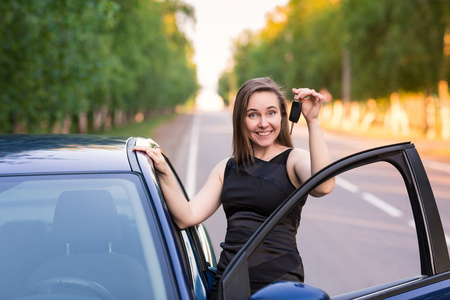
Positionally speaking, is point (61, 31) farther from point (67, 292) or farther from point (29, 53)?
point (67, 292)

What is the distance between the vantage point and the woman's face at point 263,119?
2672 millimetres

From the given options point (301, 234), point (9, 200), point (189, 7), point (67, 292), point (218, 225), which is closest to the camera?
point (67, 292)

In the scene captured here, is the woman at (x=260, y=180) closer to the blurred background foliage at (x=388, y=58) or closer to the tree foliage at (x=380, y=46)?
the blurred background foliage at (x=388, y=58)

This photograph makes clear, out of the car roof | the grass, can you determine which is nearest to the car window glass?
the car roof

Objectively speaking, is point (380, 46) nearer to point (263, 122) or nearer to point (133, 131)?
point (133, 131)

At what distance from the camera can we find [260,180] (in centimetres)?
256

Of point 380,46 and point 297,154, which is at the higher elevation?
point 380,46

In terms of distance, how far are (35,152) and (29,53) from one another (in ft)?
36.2

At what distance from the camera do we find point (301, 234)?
8.21 metres

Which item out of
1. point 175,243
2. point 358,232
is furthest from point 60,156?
point 358,232

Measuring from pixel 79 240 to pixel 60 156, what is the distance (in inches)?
14.2

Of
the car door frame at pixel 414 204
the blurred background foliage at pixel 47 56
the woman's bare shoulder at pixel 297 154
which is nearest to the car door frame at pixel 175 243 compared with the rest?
the car door frame at pixel 414 204

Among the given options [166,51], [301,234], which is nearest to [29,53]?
[301,234]

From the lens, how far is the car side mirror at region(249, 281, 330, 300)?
1826mm
